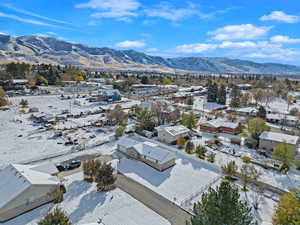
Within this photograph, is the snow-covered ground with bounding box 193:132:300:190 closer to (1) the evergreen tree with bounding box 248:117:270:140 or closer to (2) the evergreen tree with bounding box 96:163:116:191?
(1) the evergreen tree with bounding box 248:117:270:140

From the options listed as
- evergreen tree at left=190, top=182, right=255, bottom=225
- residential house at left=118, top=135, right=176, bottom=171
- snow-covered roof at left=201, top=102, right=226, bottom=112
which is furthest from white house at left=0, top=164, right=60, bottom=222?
snow-covered roof at left=201, top=102, right=226, bottom=112

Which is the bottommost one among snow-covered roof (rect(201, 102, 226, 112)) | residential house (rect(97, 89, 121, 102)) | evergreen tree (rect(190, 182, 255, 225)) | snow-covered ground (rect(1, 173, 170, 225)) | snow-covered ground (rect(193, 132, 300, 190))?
snow-covered ground (rect(193, 132, 300, 190))

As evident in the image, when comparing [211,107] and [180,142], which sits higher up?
[180,142]

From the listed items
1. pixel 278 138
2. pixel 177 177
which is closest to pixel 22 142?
pixel 177 177

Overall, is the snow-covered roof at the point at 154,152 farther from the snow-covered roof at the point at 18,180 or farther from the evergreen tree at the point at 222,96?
the evergreen tree at the point at 222,96

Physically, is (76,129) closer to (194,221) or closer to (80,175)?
(80,175)

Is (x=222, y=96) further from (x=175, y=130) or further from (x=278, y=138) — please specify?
(x=175, y=130)
